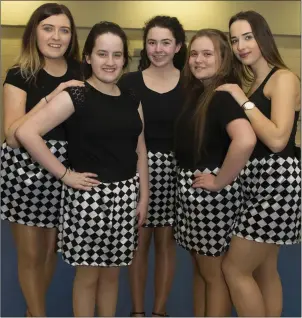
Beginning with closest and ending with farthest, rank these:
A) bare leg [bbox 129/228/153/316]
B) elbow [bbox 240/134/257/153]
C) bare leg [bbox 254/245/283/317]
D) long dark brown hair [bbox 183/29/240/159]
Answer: elbow [bbox 240/134/257/153]
long dark brown hair [bbox 183/29/240/159]
bare leg [bbox 254/245/283/317]
bare leg [bbox 129/228/153/316]

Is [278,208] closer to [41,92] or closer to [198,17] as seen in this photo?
[41,92]

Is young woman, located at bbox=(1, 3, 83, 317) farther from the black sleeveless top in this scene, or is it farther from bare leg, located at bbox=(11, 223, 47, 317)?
the black sleeveless top

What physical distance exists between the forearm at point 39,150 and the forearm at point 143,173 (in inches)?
13.5

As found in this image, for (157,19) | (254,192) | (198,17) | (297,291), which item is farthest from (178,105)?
(198,17)

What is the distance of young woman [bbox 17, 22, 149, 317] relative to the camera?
1.84 metres

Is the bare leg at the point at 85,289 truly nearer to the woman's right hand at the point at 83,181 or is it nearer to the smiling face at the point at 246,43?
the woman's right hand at the point at 83,181

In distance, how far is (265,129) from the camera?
6.12 ft

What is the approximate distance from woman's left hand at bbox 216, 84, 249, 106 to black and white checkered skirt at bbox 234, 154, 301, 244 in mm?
257

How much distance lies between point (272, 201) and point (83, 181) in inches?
30.0

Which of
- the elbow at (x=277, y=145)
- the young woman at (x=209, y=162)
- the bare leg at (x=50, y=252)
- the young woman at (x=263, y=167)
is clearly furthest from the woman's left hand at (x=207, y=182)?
the bare leg at (x=50, y=252)

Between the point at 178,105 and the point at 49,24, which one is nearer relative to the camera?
the point at 49,24

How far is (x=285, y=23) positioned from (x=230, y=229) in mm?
3744

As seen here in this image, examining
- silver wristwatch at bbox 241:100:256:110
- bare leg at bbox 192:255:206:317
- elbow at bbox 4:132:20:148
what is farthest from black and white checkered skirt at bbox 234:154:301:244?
elbow at bbox 4:132:20:148

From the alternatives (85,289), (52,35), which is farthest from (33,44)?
(85,289)
